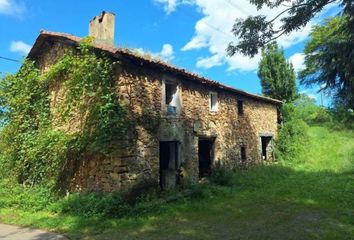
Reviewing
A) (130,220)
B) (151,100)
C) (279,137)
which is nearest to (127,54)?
(151,100)

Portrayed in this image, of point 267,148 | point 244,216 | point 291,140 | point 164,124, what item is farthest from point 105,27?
point 291,140

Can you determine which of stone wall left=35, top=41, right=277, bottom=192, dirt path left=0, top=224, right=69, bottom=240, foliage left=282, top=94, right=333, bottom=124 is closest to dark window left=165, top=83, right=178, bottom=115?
stone wall left=35, top=41, right=277, bottom=192

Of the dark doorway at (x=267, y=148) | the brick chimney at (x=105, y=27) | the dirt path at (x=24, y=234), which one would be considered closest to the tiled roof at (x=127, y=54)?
the brick chimney at (x=105, y=27)

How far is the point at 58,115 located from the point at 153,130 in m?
3.72

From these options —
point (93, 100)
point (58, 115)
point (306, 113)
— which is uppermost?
point (306, 113)

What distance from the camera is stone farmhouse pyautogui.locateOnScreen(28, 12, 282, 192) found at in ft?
36.9

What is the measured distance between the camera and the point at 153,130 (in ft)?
39.6

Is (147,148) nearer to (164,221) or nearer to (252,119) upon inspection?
(164,221)

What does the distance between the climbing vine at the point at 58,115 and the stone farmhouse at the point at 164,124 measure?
1.36ft

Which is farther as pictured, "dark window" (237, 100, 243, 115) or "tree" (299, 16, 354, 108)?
"dark window" (237, 100, 243, 115)

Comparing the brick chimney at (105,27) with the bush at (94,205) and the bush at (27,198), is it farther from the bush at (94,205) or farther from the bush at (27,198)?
the bush at (94,205)

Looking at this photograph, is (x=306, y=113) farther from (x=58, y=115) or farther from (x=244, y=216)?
(x=58, y=115)

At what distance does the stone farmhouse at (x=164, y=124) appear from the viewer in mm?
11250

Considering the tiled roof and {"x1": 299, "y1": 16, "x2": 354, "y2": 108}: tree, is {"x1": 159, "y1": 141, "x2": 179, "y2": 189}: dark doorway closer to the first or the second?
the tiled roof
